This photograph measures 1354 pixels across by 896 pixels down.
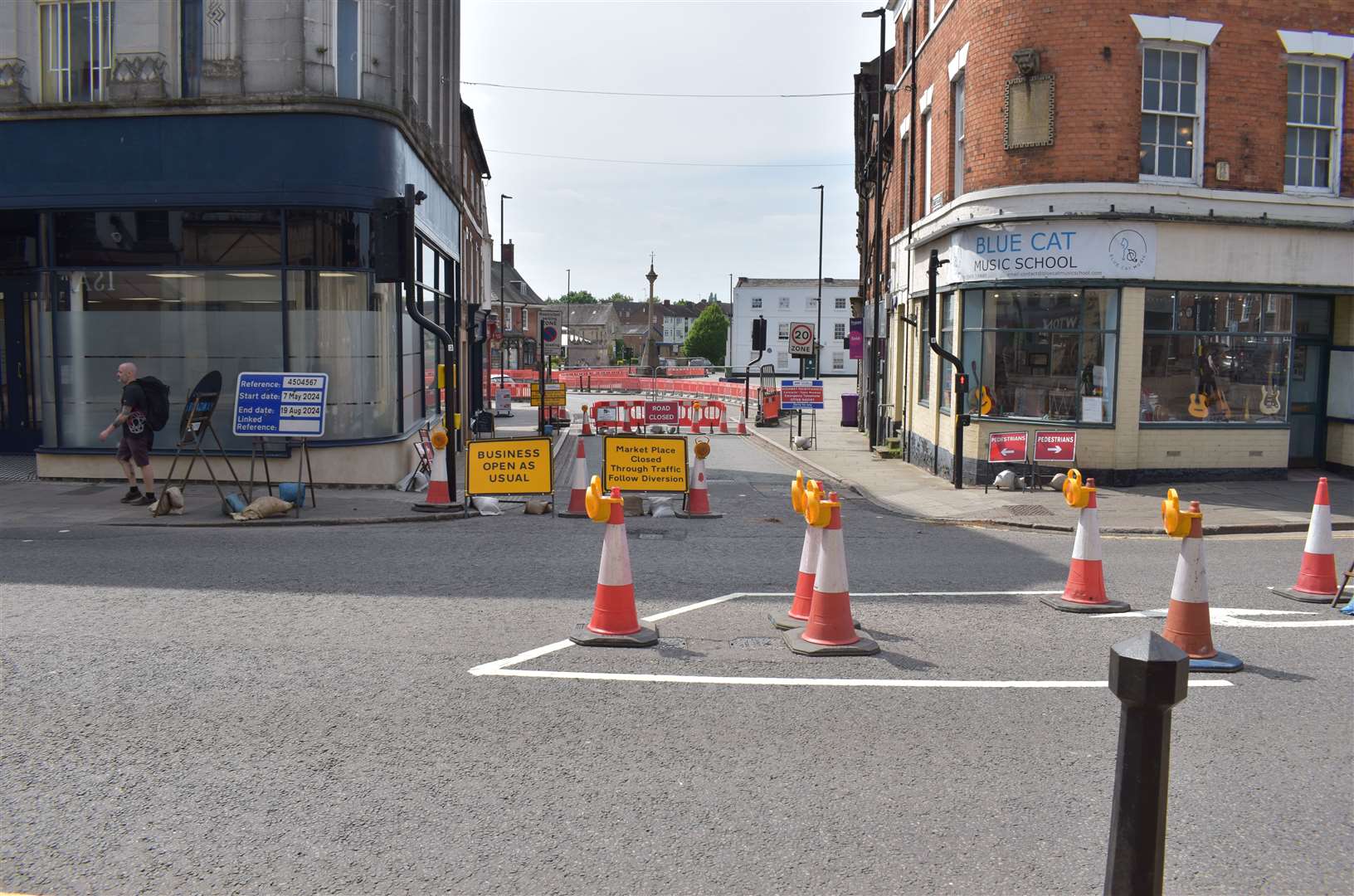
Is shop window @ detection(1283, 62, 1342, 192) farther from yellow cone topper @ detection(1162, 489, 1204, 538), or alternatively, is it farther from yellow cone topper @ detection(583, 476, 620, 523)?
yellow cone topper @ detection(583, 476, 620, 523)

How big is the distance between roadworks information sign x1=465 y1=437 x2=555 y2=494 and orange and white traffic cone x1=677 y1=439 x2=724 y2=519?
5.71 ft

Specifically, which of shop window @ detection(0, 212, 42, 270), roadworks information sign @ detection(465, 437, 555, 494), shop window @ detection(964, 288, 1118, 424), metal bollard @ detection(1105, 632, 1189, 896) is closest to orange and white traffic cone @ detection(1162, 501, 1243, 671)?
metal bollard @ detection(1105, 632, 1189, 896)

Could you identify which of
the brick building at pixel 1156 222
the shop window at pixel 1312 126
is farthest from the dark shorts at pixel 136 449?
the shop window at pixel 1312 126

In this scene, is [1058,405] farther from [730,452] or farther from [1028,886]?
[1028,886]

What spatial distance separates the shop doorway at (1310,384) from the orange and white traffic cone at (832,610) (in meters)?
13.9

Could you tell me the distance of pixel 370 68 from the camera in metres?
15.5

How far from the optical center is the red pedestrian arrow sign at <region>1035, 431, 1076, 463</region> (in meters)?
16.3

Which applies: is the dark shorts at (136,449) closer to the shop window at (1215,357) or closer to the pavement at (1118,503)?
the pavement at (1118,503)

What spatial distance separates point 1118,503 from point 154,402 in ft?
41.0

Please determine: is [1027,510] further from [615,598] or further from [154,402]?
[154,402]

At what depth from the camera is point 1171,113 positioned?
16328 millimetres

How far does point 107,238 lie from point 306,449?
14.3 feet

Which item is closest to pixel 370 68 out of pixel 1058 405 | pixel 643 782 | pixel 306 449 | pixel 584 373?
pixel 306 449

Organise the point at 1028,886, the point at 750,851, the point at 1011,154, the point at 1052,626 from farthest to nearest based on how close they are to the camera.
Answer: the point at 1011,154 → the point at 1052,626 → the point at 750,851 → the point at 1028,886
